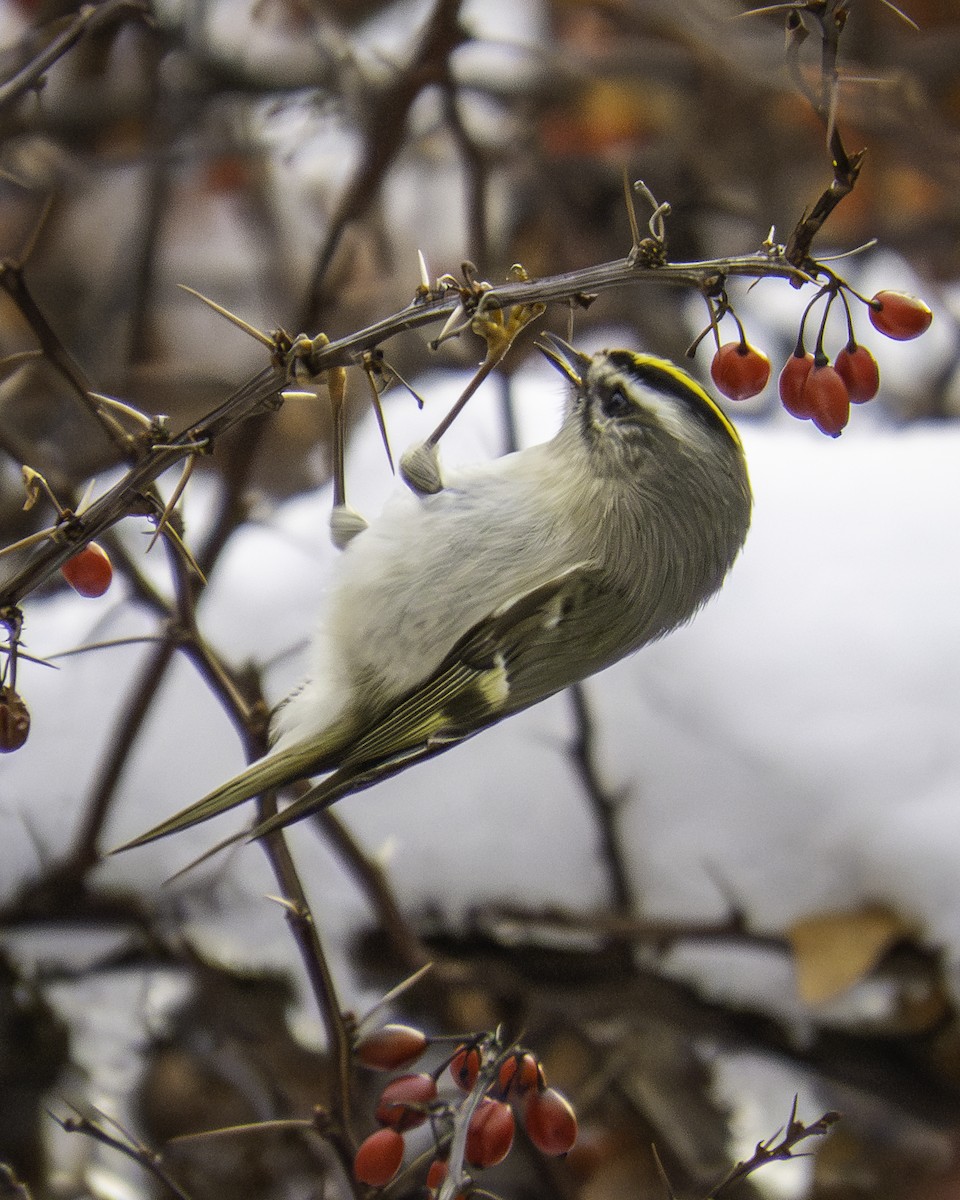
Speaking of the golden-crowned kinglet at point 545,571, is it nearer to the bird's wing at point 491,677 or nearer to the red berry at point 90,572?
the bird's wing at point 491,677

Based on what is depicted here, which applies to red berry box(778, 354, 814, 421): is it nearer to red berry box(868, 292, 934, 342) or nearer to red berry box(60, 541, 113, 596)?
red berry box(868, 292, 934, 342)

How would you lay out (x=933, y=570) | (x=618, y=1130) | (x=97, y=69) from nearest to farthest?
(x=618, y=1130) < (x=933, y=570) < (x=97, y=69)

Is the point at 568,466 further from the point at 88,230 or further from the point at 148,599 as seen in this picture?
the point at 88,230

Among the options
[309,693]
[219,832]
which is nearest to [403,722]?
[309,693]

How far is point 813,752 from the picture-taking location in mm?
1760

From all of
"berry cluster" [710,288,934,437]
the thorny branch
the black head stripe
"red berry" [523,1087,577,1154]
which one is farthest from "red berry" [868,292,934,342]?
"red berry" [523,1087,577,1154]

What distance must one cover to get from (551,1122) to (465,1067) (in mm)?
81

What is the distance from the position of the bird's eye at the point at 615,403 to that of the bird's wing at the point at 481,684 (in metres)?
0.17

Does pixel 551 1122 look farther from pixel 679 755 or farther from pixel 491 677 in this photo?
pixel 679 755

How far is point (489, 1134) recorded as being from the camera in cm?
88

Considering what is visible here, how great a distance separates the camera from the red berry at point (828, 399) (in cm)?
85

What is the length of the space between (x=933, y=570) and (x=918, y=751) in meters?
0.35

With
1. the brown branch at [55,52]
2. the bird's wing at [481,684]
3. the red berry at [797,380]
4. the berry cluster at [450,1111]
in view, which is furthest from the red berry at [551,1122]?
the brown branch at [55,52]

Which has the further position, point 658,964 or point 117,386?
point 117,386
